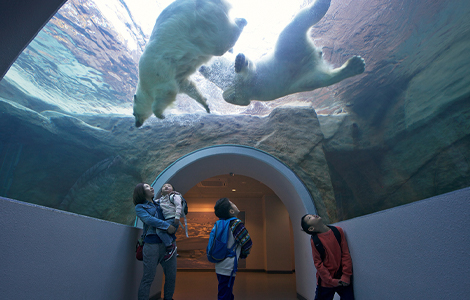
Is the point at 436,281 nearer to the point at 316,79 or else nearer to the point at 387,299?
the point at 387,299

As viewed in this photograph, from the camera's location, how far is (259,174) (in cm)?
498

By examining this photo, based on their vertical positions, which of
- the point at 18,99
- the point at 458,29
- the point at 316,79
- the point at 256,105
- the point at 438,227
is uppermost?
the point at 18,99

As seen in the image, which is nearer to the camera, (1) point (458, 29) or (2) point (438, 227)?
(2) point (438, 227)

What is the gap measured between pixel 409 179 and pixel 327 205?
3116mm

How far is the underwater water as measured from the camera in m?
4.56

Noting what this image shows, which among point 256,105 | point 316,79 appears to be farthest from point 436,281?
point 256,105

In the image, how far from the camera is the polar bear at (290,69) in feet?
11.0

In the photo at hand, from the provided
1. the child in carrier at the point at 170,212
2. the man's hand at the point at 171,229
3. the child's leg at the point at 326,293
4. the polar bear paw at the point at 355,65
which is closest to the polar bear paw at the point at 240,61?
the polar bear paw at the point at 355,65

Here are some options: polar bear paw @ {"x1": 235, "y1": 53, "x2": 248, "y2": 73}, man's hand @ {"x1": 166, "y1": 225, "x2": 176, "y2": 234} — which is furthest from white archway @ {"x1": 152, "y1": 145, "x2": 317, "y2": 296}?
polar bear paw @ {"x1": 235, "y1": 53, "x2": 248, "y2": 73}

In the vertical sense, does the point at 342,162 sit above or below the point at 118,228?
above

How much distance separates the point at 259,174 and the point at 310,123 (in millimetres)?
1630

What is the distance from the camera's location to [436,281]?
1.09 meters

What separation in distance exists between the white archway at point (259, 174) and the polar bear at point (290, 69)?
114 cm

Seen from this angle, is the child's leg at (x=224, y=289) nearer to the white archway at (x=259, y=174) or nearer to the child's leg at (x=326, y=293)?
the child's leg at (x=326, y=293)
